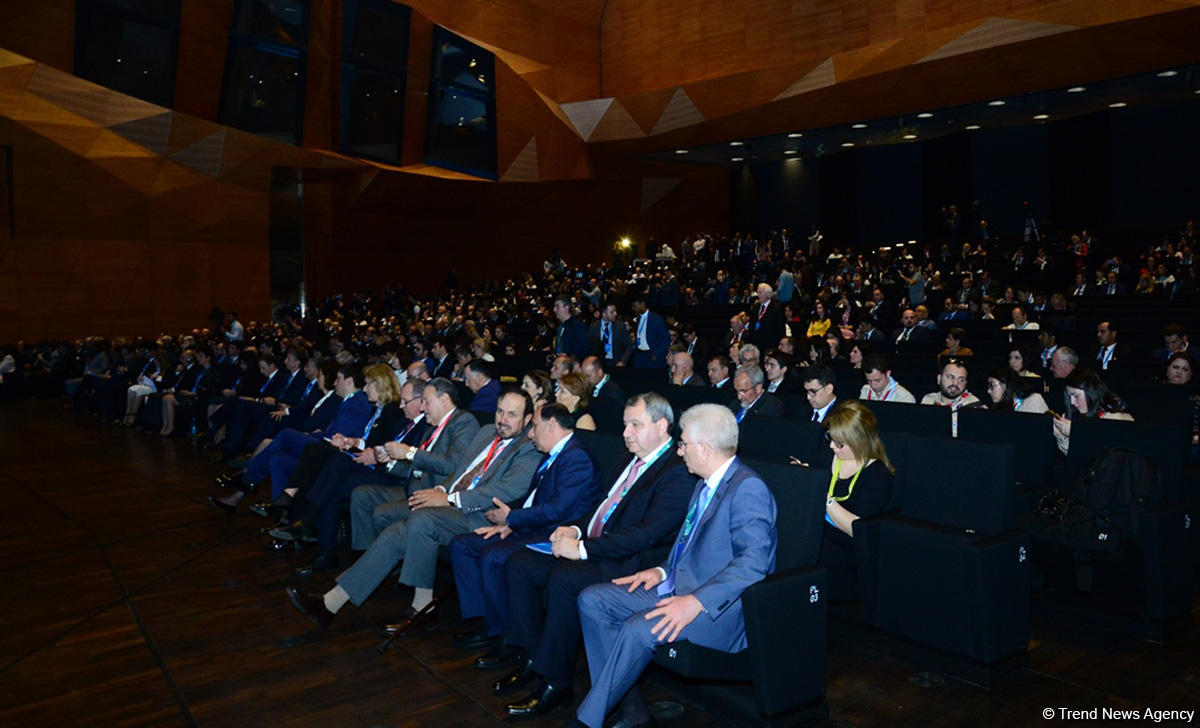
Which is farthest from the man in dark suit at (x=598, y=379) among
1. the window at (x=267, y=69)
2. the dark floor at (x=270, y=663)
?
the window at (x=267, y=69)

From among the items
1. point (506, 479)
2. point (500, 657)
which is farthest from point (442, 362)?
point (500, 657)

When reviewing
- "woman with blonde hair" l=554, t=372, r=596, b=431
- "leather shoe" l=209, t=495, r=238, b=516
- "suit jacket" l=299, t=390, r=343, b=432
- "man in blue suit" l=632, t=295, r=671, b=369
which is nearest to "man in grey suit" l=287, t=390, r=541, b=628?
"woman with blonde hair" l=554, t=372, r=596, b=431

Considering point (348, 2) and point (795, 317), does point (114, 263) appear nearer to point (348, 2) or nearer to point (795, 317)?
point (348, 2)

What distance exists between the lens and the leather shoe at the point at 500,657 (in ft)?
11.6

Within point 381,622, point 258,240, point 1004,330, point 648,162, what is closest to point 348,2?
point 258,240

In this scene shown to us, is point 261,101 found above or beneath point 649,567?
above

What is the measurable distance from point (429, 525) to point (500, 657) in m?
0.73

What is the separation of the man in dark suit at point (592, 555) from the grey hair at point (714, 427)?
0.35 meters

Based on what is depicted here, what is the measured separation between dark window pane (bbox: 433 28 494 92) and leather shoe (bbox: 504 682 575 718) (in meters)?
20.6

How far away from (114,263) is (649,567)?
17421 mm

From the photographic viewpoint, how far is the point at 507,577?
11.4 ft

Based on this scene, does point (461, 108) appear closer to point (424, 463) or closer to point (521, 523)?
point (424, 463)

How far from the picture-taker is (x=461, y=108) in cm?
2211

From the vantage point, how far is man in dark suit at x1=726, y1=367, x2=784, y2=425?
5344mm
